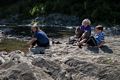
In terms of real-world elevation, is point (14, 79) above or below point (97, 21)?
above

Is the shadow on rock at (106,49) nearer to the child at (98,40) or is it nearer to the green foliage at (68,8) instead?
the child at (98,40)

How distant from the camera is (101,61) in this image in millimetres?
12477

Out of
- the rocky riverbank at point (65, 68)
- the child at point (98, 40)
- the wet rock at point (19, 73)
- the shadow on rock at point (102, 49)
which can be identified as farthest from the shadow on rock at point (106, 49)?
the wet rock at point (19, 73)

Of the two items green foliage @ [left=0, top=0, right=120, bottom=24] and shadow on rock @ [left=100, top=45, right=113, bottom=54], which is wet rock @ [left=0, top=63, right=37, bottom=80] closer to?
shadow on rock @ [left=100, top=45, right=113, bottom=54]

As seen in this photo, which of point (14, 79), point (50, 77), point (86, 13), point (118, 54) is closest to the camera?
point (14, 79)

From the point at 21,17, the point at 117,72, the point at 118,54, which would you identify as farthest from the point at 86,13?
the point at 117,72

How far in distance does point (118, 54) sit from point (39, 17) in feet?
89.4

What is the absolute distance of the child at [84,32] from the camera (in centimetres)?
1602

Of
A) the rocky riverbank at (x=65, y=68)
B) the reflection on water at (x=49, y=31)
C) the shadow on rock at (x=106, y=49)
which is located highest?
the rocky riverbank at (x=65, y=68)

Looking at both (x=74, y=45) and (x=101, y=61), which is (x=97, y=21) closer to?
(x=74, y=45)

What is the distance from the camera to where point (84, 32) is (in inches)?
643

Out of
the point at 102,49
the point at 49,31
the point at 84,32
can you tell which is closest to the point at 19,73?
the point at 102,49

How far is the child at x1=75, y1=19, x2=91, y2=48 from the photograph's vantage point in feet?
52.5

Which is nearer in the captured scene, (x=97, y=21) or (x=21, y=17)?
(x=97, y=21)
